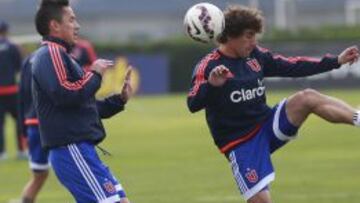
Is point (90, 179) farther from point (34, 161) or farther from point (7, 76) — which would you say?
point (7, 76)

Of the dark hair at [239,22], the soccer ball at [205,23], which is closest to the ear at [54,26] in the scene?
the soccer ball at [205,23]

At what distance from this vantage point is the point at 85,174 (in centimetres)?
961

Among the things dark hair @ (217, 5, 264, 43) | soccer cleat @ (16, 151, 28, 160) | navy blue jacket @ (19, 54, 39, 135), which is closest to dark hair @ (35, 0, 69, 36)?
dark hair @ (217, 5, 264, 43)

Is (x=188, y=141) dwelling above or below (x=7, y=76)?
below

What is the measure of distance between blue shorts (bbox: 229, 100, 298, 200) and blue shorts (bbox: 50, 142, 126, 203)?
1680 millimetres

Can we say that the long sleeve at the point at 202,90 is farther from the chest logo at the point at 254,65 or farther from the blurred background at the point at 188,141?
the blurred background at the point at 188,141

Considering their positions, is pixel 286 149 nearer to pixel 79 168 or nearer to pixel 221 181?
pixel 221 181

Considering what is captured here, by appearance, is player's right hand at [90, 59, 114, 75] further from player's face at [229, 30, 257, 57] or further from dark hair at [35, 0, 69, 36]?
player's face at [229, 30, 257, 57]

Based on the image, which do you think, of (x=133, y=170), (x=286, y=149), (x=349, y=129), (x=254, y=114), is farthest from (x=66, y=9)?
(x=349, y=129)

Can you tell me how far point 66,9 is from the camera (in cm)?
994

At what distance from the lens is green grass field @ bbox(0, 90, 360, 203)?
50.3ft

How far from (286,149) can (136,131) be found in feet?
23.7

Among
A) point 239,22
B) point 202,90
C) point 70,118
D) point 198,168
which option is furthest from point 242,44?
point 198,168

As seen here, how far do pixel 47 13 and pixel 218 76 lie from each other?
1616mm
